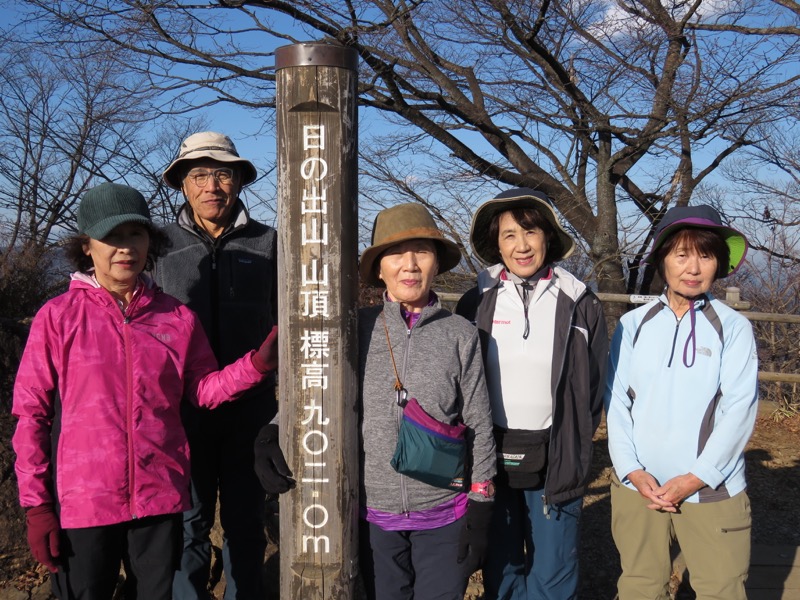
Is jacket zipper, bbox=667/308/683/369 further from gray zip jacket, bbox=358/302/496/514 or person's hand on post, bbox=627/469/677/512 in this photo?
gray zip jacket, bbox=358/302/496/514

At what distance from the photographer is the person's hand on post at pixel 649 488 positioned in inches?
103

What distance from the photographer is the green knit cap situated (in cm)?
237

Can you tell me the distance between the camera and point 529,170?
31.3 ft

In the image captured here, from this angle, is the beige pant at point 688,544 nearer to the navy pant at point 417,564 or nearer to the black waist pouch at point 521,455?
the black waist pouch at point 521,455

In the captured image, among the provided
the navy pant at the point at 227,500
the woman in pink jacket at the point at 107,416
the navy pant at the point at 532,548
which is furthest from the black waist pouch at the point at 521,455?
the navy pant at the point at 227,500

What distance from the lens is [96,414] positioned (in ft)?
7.54

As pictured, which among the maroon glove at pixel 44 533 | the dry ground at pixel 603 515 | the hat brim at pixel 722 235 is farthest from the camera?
the dry ground at pixel 603 515

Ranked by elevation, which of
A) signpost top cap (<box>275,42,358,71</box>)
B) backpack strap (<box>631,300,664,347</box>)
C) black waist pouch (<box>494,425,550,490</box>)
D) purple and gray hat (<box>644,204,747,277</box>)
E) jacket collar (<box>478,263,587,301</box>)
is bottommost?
black waist pouch (<box>494,425,550,490</box>)

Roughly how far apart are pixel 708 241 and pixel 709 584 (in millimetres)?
1293

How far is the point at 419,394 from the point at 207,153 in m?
1.38

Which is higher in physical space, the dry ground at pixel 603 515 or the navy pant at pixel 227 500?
the navy pant at pixel 227 500

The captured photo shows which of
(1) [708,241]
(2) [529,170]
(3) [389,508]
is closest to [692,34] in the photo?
(2) [529,170]

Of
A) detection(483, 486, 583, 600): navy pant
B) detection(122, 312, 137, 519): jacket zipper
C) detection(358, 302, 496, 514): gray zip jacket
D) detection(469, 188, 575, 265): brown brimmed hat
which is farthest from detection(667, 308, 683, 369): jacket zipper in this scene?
detection(122, 312, 137, 519): jacket zipper

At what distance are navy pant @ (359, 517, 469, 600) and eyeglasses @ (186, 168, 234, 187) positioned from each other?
1.56 m
